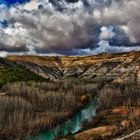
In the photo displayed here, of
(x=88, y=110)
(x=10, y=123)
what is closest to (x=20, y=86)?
(x=88, y=110)

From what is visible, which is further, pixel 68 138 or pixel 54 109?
pixel 54 109

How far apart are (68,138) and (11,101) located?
2078cm

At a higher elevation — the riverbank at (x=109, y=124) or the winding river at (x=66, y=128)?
the riverbank at (x=109, y=124)

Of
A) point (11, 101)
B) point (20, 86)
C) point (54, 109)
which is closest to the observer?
point (11, 101)

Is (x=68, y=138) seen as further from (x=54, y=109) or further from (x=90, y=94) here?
(x=90, y=94)

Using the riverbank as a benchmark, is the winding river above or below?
below

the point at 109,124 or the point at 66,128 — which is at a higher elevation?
the point at 109,124

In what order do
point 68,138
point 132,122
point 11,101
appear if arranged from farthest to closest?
point 11,101, point 132,122, point 68,138

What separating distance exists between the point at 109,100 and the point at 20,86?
80.4 feet

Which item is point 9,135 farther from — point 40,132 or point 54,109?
point 54,109

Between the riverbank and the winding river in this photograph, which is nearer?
the riverbank

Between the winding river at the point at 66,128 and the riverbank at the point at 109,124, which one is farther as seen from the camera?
the winding river at the point at 66,128

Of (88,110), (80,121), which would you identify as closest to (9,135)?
(80,121)

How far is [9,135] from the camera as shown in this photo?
40969 mm
